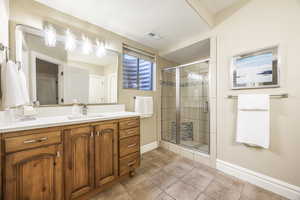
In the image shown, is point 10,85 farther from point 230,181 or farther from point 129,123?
point 230,181

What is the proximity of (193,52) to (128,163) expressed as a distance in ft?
8.84

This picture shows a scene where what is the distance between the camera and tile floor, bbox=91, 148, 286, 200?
4.50ft

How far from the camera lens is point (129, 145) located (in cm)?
167

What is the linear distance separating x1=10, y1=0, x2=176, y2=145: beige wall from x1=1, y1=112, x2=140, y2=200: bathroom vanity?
2.84ft

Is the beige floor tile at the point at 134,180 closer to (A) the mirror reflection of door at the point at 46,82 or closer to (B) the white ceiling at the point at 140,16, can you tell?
(A) the mirror reflection of door at the point at 46,82

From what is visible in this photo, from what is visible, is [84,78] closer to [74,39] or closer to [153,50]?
[74,39]

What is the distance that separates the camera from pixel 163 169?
1936 mm

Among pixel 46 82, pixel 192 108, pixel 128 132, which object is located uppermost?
pixel 46 82

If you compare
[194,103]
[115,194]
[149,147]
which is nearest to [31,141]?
[115,194]

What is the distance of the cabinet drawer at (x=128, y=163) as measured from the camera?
1.58 metres

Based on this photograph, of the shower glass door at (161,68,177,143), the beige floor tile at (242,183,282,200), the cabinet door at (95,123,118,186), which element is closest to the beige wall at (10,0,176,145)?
the shower glass door at (161,68,177,143)

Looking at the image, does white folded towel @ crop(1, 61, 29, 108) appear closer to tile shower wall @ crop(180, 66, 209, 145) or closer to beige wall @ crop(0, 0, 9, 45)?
beige wall @ crop(0, 0, 9, 45)

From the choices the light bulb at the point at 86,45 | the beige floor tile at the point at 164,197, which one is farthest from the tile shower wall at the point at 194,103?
the light bulb at the point at 86,45

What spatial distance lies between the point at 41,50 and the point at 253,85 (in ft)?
9.30
